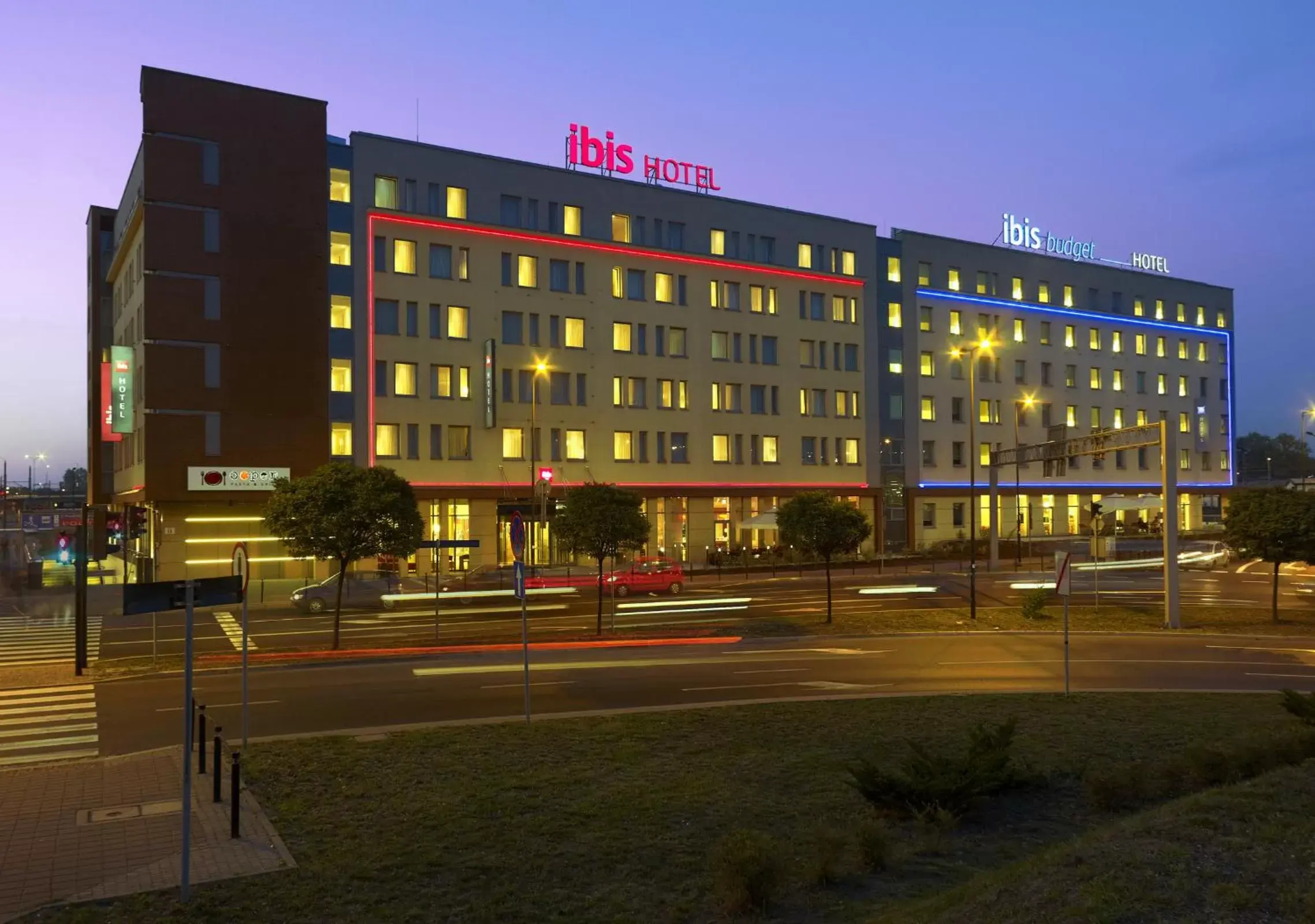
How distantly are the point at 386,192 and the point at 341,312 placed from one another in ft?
24.6

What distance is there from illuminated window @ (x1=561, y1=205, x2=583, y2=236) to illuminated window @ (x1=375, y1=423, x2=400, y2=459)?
1119 centimetres

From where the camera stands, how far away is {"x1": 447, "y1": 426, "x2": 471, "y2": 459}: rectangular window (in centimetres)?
5488

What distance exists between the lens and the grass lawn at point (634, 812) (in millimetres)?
8109

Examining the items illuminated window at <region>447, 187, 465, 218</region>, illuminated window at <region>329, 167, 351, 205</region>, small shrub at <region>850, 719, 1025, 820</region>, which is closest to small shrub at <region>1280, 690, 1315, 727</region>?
small shrub at <region>850, 719, 1025, 820</region>

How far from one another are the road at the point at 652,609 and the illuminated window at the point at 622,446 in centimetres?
1140

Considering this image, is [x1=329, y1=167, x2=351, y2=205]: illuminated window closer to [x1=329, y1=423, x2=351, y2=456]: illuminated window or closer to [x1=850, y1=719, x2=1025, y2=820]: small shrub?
[x1=329, y1=423, x2=351, y2=456]: illuminated window

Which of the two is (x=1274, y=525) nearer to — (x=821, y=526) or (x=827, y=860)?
(x=821, y=526)

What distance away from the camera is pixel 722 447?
6412cm

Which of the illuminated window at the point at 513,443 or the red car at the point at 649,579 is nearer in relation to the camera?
the red car at the point at 649,579

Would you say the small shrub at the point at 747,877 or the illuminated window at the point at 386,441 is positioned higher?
the illuminated window at the point at 386,441

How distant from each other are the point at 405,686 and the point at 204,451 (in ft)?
106

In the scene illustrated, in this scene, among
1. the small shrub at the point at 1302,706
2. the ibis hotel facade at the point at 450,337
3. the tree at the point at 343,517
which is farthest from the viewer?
the ibis hotel facade at the point at 450,337

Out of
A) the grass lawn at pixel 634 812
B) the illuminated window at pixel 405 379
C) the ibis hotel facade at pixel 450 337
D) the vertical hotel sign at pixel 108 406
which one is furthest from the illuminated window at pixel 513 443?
the grass lawn at pixel 634 812

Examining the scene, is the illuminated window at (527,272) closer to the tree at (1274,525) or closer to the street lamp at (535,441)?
the street lamp at (535,441)
